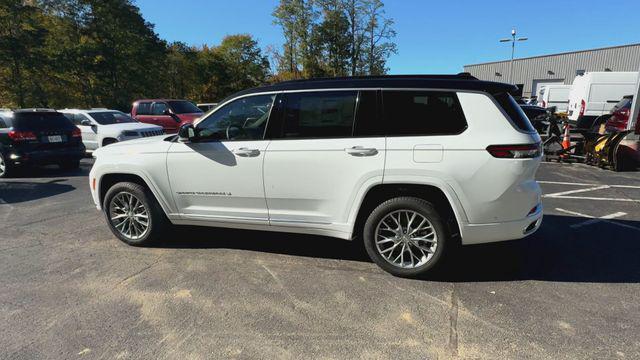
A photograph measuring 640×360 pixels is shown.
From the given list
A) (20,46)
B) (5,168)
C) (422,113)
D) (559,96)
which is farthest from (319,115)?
(20,46)

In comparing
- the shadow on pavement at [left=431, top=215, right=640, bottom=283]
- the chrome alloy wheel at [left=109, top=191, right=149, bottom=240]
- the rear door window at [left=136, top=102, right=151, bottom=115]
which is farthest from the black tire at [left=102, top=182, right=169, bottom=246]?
the rear door window at [left=136, top=102, right=151, bottom=115]

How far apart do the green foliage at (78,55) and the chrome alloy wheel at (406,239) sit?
2842 cm

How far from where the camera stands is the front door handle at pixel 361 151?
339 cm

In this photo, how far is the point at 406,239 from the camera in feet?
11.5

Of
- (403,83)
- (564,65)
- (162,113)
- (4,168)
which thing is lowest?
(4,168)

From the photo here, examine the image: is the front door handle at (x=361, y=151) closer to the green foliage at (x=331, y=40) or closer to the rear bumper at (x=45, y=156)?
the rear bumper at (x=45, y=156)

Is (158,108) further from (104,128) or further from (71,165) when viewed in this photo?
(71,165)

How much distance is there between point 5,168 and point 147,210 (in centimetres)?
732

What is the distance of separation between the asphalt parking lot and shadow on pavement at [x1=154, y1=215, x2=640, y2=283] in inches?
0.9

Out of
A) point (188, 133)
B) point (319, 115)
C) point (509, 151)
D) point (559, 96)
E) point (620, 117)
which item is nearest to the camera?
point (509, 151)

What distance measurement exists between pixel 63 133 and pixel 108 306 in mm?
8272

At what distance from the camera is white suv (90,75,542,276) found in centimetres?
320

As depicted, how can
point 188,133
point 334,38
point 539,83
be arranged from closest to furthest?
1. point 188,133
2. point 334,38
3. point 539,83

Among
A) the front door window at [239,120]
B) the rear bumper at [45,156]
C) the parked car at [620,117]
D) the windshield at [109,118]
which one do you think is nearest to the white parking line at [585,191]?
the parked car at [620,117]
